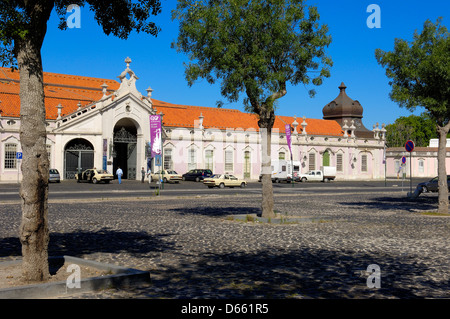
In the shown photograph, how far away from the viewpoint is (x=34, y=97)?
7.32 metres

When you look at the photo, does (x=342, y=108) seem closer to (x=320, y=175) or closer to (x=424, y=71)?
(x=320, y=175)

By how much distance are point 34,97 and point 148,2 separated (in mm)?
2677

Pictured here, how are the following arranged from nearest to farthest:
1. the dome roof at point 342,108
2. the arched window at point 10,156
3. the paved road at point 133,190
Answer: the paved road at point 133,190, the arched window at point 10,156, the dome roof at point 342,108

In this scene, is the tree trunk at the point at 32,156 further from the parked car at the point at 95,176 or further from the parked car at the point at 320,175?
the parked car at the point at 320,175

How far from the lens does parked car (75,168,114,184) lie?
167 feet

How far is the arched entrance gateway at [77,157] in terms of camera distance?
5522 centimetres

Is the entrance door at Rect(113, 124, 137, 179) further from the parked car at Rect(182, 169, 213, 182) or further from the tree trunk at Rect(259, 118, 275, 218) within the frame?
the tree trunk at Rect(259, 118, 275, 218)

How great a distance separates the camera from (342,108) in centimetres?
8594

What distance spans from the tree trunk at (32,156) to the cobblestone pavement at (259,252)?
103 cm

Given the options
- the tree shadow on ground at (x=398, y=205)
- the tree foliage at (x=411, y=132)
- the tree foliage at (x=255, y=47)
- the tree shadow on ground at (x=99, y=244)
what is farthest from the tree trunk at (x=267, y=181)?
the tree foliage at (x=411, y=132)

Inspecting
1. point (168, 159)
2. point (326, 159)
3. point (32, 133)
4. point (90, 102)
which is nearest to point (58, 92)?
point (90, 102)
